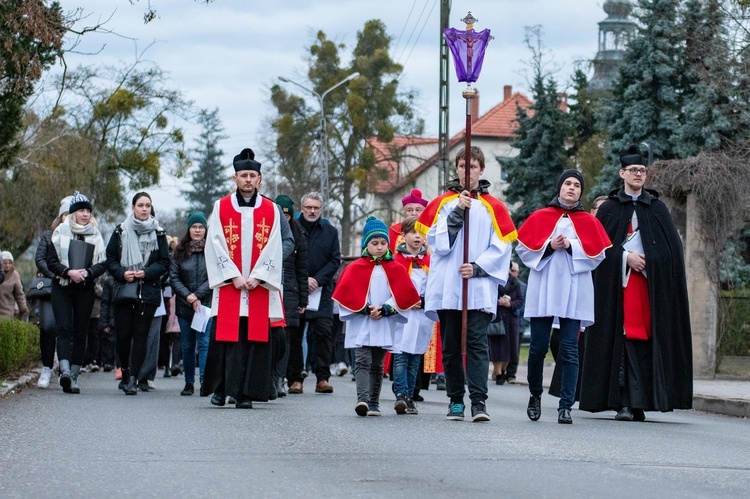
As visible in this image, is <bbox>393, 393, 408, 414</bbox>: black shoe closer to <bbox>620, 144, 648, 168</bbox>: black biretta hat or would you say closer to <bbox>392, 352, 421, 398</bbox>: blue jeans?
<bbox>392, 352, 421, 398</bbox>: blue jeans

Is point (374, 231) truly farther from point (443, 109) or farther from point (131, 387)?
point (443, 109)

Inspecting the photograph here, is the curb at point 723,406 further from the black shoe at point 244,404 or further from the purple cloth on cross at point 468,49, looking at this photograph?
the black shoe at point 244,404

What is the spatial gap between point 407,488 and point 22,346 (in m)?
10.8

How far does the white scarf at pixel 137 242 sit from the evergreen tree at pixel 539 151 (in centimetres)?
3624

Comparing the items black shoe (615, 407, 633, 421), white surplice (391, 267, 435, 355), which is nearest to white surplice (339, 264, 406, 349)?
white surplice (391, 267, 435, 355)

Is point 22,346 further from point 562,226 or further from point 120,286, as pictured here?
point 562,226

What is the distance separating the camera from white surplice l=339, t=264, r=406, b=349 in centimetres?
1278

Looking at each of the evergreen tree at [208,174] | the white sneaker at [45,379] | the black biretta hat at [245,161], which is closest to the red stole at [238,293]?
the black biretta hat at [245,161]

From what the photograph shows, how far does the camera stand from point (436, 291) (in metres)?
11.8

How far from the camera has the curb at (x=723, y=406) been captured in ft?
49.0

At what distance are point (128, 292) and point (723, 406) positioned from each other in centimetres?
629

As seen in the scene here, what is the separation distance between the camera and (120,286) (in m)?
15.1

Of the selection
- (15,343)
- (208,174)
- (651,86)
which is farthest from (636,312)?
(208,174)

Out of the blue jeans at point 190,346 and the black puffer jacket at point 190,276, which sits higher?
the black puffer jacket at point 190,276
